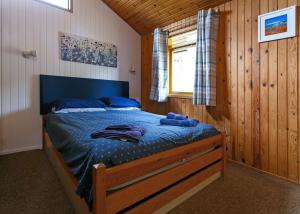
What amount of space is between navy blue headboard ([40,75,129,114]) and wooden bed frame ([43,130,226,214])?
1777 mm

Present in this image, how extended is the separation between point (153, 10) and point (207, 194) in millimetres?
3040

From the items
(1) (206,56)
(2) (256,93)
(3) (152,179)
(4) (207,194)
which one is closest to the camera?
(3) (152,179)

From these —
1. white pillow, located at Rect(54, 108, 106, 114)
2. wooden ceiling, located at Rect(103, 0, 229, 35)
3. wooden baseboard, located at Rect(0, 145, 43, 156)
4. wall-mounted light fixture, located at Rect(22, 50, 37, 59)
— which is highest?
wooden ceiling, located at Rect(103, 0, 229, 35)

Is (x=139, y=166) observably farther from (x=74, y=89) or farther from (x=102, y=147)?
(x=74, y=89)

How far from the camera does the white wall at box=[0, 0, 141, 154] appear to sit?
275 cm

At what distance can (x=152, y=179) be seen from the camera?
1362mm

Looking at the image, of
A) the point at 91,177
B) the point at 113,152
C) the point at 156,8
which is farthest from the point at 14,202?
the point at 156,8

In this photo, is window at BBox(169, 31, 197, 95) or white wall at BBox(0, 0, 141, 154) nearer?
white wall at BBox(0, 0, 141, 154)

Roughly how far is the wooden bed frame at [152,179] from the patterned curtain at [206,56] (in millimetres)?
920

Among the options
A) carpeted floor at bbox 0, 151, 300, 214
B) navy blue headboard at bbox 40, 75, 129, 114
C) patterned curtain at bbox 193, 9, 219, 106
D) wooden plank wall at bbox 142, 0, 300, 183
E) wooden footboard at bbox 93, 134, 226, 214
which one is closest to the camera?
wooden footboard at bbox 93, 134, 226, 214

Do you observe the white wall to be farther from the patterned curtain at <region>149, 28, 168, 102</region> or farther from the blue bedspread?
the blue bedspread

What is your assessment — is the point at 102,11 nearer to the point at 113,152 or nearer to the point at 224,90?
the point at 224,90

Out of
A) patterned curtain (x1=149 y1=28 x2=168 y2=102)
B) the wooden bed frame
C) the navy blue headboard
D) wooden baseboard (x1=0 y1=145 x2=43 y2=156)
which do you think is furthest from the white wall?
the wooden bed frame

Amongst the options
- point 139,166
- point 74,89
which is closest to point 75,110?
point 74,89
